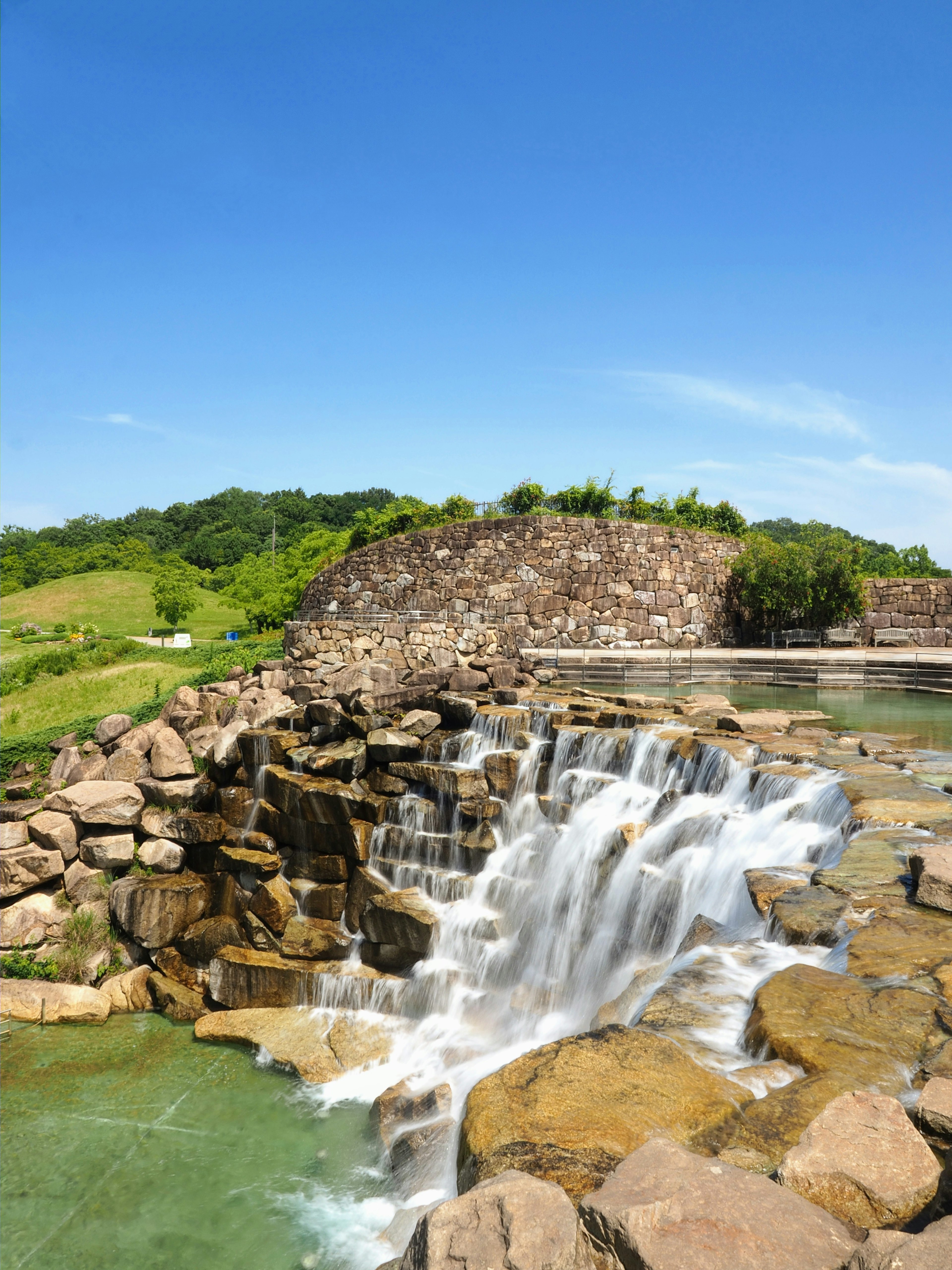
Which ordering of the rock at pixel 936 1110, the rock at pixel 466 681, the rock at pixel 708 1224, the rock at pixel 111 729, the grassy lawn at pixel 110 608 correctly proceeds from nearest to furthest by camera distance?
the rock at pixel 708 1224, the rock at pixel 936 1110, the rock at pixel 111 729, the rock at pixel 466 681, the grassy lawn at pixel 110 608

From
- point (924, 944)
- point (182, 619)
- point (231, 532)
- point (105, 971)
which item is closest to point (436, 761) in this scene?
point (105, 971)

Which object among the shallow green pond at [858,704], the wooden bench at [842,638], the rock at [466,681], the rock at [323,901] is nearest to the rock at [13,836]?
the rock at [323,901]

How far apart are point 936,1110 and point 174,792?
1023cm

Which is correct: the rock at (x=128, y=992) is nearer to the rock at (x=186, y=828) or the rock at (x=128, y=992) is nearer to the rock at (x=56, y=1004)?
the rock at (x=56, y=1004)

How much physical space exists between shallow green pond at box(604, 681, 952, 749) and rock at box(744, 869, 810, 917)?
14.7ft

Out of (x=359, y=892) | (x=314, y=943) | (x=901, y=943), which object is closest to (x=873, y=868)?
(x=901, y=943)

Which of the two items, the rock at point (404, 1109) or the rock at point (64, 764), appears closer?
the rock at point (404, 1109)

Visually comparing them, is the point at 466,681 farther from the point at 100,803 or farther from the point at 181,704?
the point at 100,803

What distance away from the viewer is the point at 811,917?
5.01 meters

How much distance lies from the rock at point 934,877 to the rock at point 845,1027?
105 centimetres

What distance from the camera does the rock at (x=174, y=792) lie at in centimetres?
1116

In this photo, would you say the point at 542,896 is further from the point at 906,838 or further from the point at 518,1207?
the point at 518,1207

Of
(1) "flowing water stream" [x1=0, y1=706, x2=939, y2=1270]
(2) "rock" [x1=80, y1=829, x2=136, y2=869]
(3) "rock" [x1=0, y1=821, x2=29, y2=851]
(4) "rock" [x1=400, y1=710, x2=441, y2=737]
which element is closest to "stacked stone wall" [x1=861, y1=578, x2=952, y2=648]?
(4) "rock" [x1=400, y1=710, x2=441, y2=737]

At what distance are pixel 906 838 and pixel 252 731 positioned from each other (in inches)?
346
